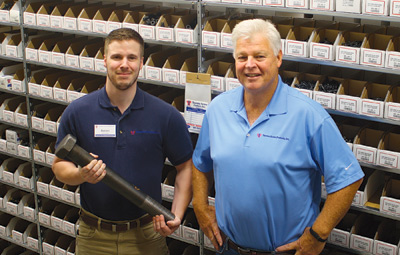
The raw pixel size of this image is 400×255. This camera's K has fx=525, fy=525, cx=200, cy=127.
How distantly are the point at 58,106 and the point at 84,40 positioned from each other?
646mm

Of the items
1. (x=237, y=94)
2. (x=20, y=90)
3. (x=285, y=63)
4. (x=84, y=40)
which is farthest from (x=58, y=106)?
(x=237, y=94)

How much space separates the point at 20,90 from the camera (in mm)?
4543

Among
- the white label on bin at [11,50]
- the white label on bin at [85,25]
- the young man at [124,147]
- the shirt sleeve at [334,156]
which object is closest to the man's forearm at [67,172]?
the young man at [124,147]

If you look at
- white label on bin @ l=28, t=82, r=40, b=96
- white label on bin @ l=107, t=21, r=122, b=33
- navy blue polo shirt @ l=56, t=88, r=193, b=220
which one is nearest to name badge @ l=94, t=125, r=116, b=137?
navy blue polo shirt @ l=56, t=88, r=193, b=220

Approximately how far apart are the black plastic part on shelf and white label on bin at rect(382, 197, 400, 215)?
1288mm

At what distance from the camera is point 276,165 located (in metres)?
2.27

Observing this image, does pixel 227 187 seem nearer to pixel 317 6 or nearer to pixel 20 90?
pixel 317 6

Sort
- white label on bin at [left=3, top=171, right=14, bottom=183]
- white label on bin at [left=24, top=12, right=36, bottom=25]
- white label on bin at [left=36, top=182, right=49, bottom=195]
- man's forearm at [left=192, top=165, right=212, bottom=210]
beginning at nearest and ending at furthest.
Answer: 1. man's forearm at [left=192, top=165, right=212, bottom=210]
2. white label on bin at [left=24, top=12, right=36, bottom=25]
3. white label on bin at [left=36, top=182, right=49, bottom=195]
4. white label on bin at [left=3, top=171, right=14, bottom=183]

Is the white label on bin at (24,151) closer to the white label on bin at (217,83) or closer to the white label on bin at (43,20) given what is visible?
the white label on bin at (43,20)

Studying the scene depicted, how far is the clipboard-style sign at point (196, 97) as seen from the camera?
139 inches

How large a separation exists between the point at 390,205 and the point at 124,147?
1.57 m

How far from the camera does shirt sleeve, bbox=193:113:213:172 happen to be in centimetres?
259

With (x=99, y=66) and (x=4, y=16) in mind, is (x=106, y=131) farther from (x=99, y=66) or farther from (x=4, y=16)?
(x=4, y=16)

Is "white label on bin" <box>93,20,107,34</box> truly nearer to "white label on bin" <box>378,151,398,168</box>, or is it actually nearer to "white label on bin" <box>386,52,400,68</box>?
"white label on bin" <box>386,52,400,68</box>
